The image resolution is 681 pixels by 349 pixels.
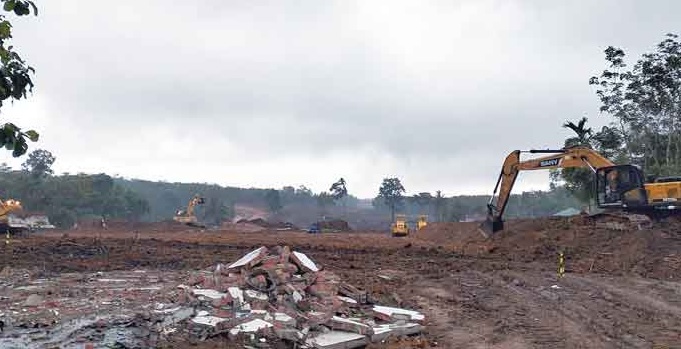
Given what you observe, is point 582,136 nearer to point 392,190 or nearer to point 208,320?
point 208,320

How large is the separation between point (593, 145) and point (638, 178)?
16.1m

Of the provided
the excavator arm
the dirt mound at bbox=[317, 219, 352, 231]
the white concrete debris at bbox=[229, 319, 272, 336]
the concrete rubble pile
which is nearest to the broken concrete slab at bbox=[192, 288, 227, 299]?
the concrete rubble pile

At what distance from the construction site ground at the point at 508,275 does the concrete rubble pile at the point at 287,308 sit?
0.38 meters

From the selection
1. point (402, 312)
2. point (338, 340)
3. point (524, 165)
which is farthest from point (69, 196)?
point (338, 340)

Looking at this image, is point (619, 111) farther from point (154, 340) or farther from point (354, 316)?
point (154, 340)

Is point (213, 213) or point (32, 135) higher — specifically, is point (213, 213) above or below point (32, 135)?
above

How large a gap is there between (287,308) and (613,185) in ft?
54.0

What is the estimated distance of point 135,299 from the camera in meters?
11.8

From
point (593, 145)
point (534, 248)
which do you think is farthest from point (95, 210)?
point (534, 248)

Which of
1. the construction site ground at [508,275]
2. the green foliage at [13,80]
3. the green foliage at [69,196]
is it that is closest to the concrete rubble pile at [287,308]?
the construction site ground at [508,275]

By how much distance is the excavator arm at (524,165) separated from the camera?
23531mm

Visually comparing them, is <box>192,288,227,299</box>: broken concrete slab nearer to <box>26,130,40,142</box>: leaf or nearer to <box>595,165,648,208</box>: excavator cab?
<box>26,130,40,142</box>: leaf

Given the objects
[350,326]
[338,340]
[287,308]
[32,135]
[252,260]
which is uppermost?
[32,135]

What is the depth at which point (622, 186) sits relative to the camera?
2225cm
